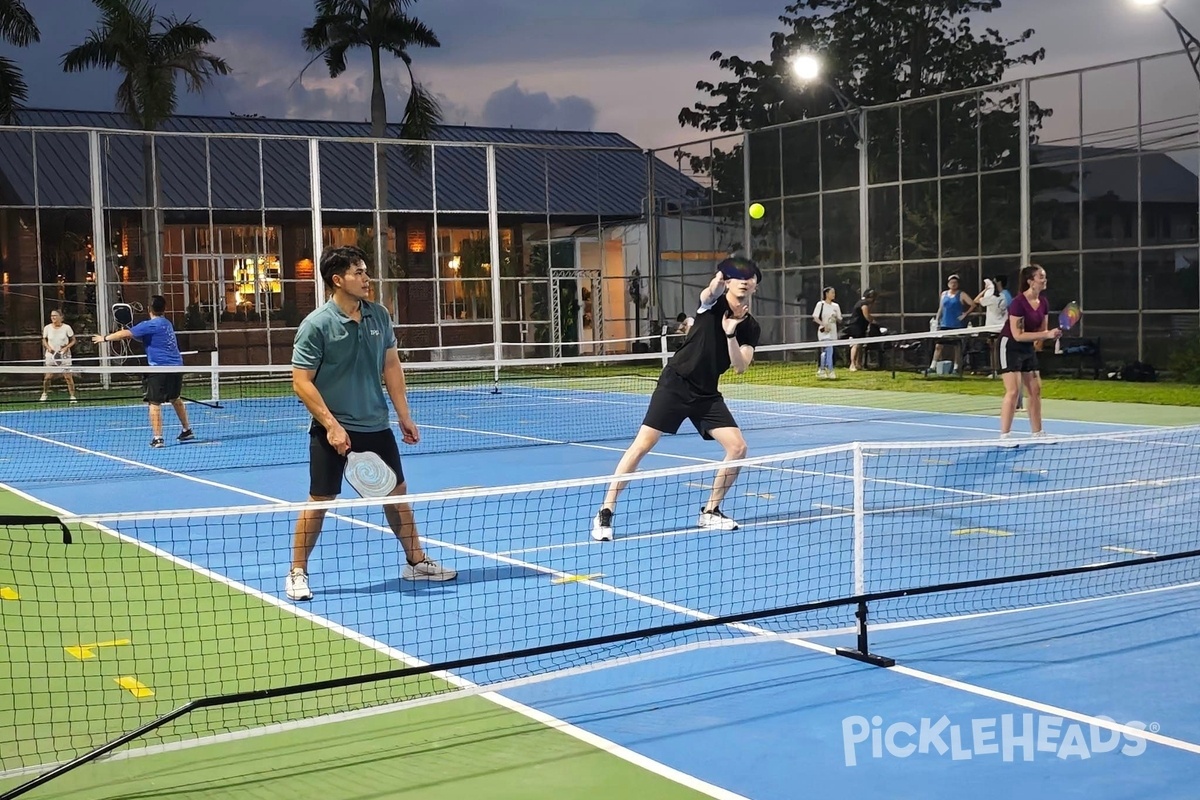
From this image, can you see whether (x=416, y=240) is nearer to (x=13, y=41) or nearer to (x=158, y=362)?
(x=13, y=41)

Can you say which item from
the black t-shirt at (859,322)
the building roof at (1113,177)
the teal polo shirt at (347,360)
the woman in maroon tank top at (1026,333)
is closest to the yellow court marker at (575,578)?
the teal polo shirt at (347,360)

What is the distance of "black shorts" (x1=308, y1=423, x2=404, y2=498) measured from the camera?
24.5ft

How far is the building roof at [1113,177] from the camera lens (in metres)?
24.0

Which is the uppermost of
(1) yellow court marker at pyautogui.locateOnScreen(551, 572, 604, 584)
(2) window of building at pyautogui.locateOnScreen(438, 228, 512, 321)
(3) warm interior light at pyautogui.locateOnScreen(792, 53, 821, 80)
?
(3) warm interior light at pyautogui.locateOnScreen(792, 53, 821, 80)

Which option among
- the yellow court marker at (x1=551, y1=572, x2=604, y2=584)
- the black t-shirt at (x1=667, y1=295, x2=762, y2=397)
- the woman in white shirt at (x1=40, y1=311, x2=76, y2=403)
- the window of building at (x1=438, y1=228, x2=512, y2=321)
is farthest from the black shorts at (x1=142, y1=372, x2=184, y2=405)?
the window of building at (x1=438, y1=228, x2=512, y2=321)

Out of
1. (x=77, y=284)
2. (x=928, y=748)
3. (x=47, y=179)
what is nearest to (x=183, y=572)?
(x=928, y=748)

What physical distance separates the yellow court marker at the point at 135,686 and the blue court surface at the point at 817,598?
46.9 inches

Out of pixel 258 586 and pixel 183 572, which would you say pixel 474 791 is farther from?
pixel 183 572

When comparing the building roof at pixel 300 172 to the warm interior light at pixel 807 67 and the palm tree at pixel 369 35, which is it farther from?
the warm interior light at pixel 807 67

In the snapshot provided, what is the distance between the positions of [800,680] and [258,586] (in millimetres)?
3786

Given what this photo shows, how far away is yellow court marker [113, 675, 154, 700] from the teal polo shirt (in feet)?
6.55

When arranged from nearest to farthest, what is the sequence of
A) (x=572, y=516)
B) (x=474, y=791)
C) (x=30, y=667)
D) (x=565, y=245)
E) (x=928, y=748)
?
(x=474, y=791) → (x=928, y=748) → (x=30, y=667) → (x=572, y=516) → (x=565, y=245)

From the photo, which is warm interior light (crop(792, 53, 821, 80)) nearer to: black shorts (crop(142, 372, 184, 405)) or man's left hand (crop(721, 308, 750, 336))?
black shorts (crop(142, 372, 184, 405))

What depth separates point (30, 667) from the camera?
20.7 feet
